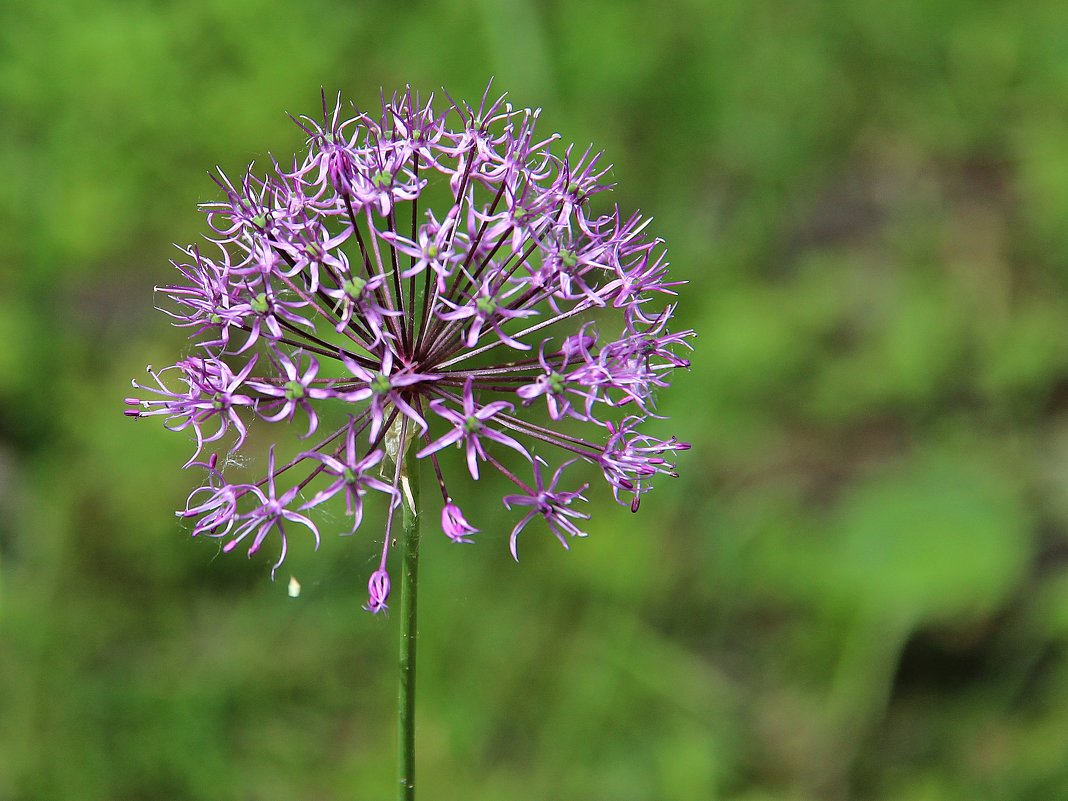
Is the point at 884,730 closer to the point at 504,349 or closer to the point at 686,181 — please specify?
the point at 504,349

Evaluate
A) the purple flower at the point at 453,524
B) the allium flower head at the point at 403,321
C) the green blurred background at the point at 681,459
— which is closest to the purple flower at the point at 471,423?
the allium flower head at the point at 403,321

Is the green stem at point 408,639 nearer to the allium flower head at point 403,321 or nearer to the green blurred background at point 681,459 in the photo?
the allium flower head at point 403,321

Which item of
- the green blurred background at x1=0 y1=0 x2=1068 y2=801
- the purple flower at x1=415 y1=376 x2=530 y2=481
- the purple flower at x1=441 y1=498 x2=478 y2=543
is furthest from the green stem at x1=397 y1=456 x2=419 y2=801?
the green blurred background at x1=0 y1=0 x2=1068 y2=801

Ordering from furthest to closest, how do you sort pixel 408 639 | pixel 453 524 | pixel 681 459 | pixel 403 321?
pixel 681 459 → pixel 403 321 → pixel 453 524 → pixel 408 639

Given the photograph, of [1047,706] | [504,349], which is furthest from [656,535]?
[1047,706]

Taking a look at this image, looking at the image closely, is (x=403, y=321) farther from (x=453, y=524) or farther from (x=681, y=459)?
(x=681, y=459)

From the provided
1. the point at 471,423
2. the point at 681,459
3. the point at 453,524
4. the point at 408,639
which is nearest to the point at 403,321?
the point at 471,423

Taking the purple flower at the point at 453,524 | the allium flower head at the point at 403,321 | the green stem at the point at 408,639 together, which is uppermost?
the allium flower head at the point at 403,321

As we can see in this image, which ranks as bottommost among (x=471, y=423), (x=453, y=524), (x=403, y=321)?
(x=453, y=524)

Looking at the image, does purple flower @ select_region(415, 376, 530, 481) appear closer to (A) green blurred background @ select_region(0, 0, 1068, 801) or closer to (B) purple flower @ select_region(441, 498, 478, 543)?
(B) purple flower @ select_region(441, 498, 478, 543)
